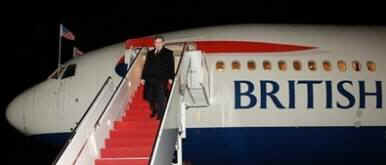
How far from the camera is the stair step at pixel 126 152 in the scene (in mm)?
7137

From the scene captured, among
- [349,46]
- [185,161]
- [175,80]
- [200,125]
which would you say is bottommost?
[185,161]

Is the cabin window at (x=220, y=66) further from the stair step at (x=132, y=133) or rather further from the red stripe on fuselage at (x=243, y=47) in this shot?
the stair step at (x=132, y=133)

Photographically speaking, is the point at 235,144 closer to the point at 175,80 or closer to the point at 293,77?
the point at 293,77

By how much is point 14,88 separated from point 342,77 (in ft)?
119

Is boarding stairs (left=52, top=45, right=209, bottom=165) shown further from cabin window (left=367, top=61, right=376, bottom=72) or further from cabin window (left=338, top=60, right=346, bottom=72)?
cabin window (left=367, top=61, right=376, bottom=72)

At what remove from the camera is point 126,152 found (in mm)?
7180

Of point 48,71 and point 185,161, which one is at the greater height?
point 48,71

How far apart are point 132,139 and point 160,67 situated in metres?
1.21

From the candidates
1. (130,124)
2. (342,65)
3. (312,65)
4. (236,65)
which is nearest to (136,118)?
(130,124)

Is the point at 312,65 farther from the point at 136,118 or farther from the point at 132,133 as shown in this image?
the point at 132,133

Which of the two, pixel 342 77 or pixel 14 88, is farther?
pixel 14 88

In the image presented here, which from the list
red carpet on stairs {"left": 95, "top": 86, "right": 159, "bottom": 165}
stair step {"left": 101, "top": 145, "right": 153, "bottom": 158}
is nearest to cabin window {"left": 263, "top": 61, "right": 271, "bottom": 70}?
red carpet on stairs {"left": 95, "top": 86, "right": 159, "bottom": 165}

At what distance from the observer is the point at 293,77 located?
1102 centimetres

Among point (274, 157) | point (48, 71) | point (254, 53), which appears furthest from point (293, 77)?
point (48, 71)
